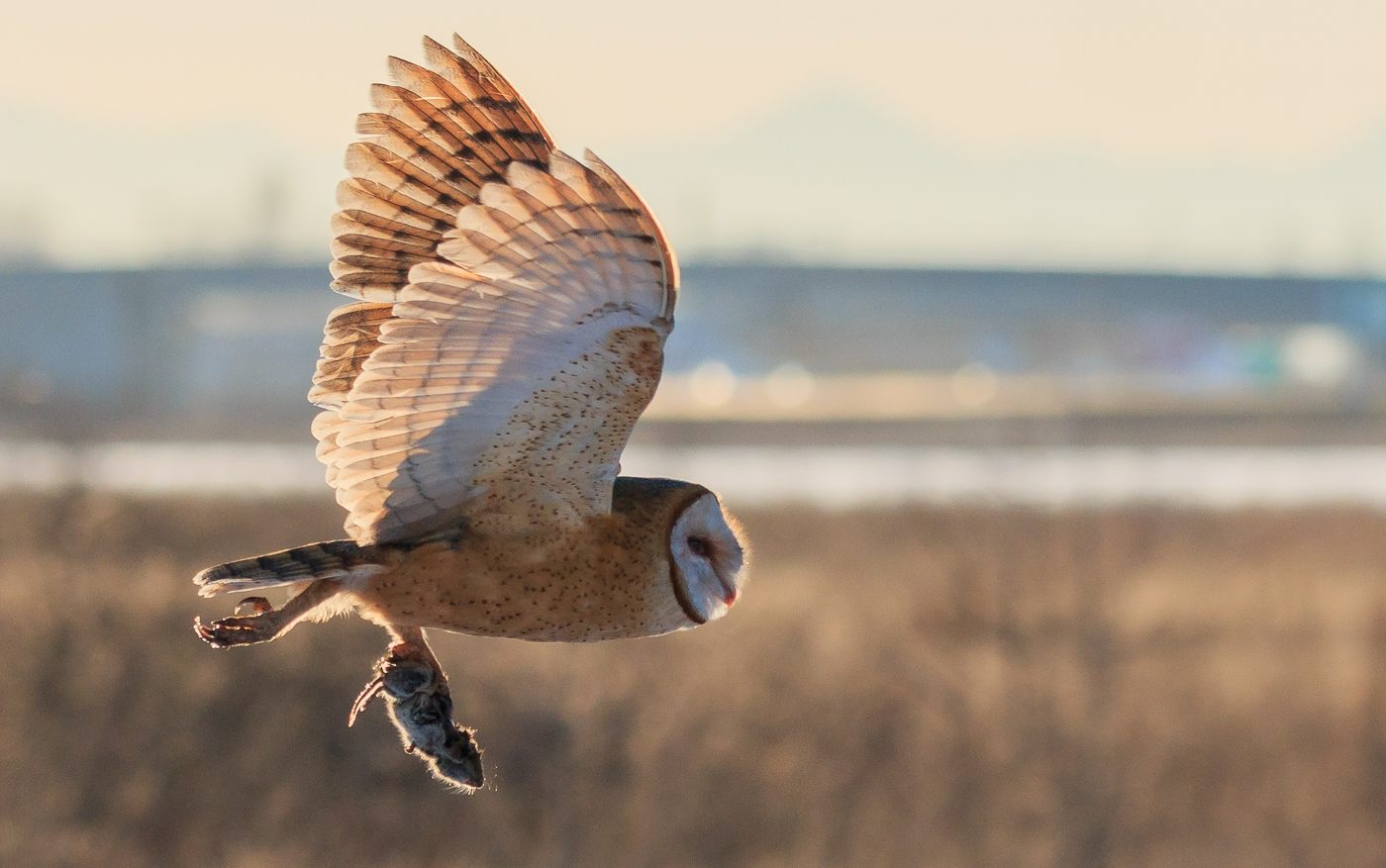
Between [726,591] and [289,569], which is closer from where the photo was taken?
[289,569]

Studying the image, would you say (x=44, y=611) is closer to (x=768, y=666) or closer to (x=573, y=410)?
(x=768, y=666)

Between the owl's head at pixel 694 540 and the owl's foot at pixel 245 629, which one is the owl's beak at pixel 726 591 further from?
the owl's foot at pixel 245 629

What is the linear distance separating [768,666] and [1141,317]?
50.7m

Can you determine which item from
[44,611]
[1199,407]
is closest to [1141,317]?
[1199,407]

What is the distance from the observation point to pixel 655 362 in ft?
9.26

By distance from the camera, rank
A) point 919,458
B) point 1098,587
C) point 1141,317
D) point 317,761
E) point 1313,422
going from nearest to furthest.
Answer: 1. point 317,761
2. point 1098,587
3. point 919,458
4. point 1313,422
5. point 1141,317

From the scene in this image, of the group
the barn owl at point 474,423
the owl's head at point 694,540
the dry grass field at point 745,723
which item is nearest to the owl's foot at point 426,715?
the barn owl at point 474,423

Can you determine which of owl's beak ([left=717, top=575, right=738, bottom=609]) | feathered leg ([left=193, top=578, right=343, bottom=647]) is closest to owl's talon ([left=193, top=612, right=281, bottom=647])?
feathered leg ([left=193, top=578, right=343, bottom=647])

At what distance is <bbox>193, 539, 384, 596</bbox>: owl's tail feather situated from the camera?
2795 mm

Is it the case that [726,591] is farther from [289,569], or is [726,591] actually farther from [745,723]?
[745,723]

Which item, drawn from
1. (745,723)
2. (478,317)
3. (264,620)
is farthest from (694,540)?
(745,723)

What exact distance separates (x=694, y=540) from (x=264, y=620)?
755 millimetres

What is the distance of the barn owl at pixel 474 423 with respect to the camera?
272cm

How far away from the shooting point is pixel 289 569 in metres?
2.88
